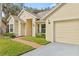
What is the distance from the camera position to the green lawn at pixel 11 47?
11.7 meters

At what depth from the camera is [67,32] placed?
14281 mm

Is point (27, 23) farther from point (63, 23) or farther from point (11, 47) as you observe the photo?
point (11, 47)

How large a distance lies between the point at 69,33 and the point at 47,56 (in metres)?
3.98

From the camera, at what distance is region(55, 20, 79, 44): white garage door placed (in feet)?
45.6

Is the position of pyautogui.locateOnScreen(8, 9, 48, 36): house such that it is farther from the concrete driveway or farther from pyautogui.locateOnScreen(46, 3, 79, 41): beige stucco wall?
the concrete driveway

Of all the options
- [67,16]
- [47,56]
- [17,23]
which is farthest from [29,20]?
[47,56]

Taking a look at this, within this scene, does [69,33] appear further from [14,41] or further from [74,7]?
Answer: [14,41]

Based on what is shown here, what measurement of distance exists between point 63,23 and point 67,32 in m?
0.93

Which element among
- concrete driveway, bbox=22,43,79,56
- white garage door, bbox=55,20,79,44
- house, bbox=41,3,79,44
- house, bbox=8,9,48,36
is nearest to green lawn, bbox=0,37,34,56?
concrete driveway, bbox=22,43,79,56

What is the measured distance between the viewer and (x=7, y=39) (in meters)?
13.6

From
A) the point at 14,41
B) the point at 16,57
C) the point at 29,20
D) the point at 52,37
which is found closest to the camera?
the point at 16,57

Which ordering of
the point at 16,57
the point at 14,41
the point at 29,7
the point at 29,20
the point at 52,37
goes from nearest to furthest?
the point at 16,57 < the point at 14,41 < the point at 52,37 < the point at 29,7 < the point at 29,20

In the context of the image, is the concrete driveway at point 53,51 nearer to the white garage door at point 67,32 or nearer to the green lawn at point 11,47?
the green lawn at point 11,47

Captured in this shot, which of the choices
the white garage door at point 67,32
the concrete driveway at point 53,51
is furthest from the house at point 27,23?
the concrete driveway at point 53,51
